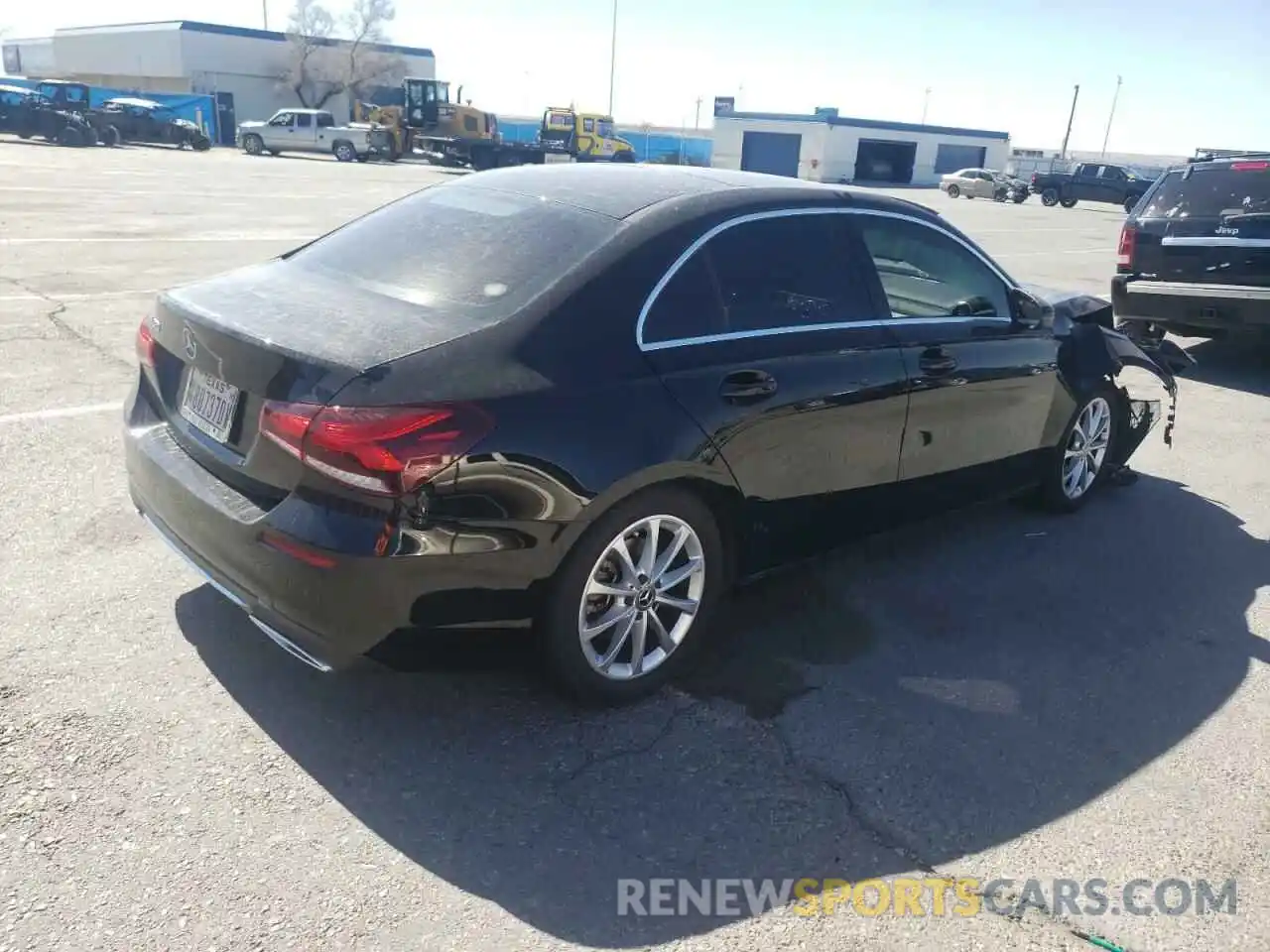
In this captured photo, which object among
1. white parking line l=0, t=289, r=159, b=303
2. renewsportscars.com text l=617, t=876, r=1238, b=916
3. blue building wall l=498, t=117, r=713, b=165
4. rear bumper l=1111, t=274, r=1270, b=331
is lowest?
blue building wall l=498, t=117, r=713, b=165

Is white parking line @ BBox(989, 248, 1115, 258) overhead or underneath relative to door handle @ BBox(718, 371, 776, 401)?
underneath

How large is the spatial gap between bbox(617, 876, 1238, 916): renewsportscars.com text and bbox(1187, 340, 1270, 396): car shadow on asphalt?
6757 mm

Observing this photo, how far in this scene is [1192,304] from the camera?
8719 mm

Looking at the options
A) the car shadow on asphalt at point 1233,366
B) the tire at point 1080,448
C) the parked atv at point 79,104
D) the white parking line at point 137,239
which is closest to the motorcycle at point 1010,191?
the car shadow on asphalt at point 1233,366

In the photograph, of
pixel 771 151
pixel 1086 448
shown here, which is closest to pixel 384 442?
pixel 1086 448

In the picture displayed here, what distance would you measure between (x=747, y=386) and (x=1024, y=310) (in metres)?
2.05

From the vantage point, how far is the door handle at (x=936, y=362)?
4.24 meters

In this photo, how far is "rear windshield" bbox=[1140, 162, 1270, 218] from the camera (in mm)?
8656

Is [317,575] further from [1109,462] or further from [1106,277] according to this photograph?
[1106,277]

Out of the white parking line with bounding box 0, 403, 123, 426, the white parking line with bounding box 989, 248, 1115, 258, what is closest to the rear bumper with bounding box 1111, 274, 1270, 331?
the white parking line with bounding box 0, 403, 123, 426

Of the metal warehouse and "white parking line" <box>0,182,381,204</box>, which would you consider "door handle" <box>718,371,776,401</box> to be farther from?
the metal warehouse

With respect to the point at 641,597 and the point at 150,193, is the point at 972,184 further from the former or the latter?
the point at 641,597

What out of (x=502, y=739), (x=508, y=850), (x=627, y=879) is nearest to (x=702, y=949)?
(x=627, y=879)

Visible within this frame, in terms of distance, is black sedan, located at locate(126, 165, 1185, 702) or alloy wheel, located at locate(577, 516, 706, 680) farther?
alloy wheel, located at locate(577, 516, 706, 680)
